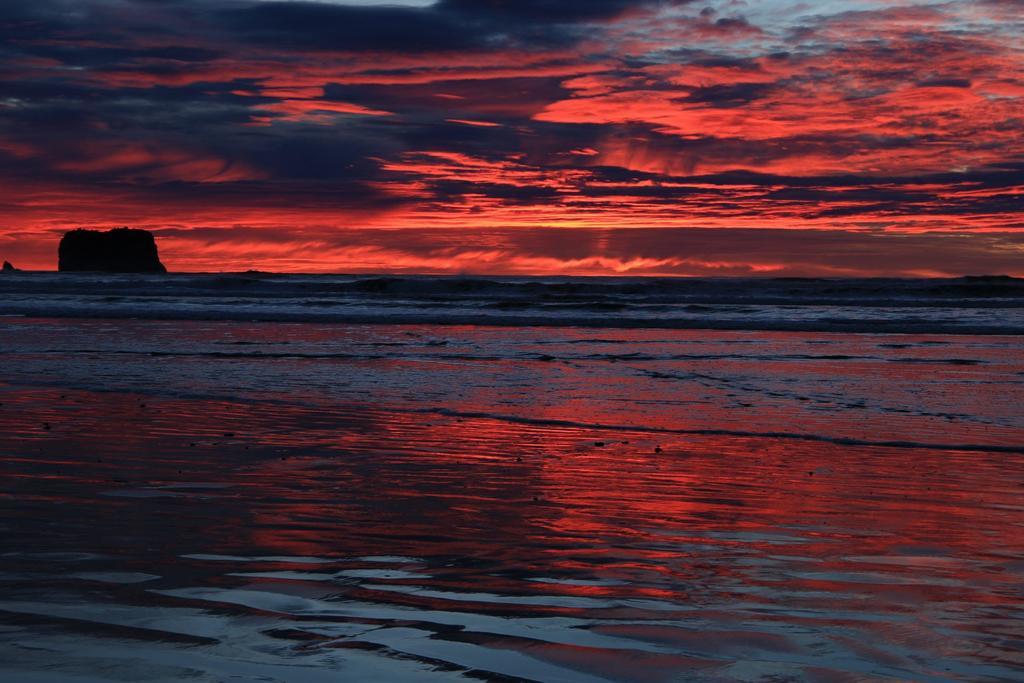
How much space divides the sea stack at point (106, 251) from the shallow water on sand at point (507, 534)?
311 feet

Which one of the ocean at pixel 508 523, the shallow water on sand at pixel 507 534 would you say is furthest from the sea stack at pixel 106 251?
the shallow water on sand at pixel 507 534

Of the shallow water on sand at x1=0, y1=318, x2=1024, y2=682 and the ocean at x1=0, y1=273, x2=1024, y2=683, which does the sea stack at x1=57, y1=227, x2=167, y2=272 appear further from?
the shallow water on sand at x1=0, y1=318, x2=1024, y2=682

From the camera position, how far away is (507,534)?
5.21 metres

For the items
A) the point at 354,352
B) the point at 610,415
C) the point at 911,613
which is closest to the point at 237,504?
the point at 911,613

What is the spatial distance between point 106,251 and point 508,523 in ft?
341

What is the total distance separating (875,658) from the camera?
133 inches

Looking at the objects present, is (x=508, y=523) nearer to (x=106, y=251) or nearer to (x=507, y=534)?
(x=507, y=534)

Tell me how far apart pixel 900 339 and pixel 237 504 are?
20409 mm

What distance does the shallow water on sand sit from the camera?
337 cm

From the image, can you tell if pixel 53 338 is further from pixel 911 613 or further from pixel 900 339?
pixel 911 613

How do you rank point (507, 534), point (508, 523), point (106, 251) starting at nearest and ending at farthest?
point (507, 534) < point (508, 523) < point (106, 251)

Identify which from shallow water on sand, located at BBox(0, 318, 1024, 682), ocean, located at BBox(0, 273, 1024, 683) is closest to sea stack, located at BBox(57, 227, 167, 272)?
ocean, located at BBox(0, 273, 1024, 683)

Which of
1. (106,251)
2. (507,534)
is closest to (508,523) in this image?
(507,534)

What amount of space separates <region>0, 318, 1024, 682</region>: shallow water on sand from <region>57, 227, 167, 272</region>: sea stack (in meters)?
94.8
